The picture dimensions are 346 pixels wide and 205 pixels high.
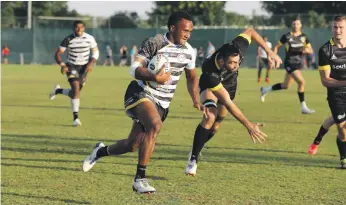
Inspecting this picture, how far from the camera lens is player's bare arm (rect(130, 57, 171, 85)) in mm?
7375

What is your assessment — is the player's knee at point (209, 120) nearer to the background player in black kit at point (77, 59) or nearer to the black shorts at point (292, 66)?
the background player in black kit at point (77, 59)

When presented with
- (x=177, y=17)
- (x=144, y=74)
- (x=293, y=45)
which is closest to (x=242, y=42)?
(x=177, y=17)

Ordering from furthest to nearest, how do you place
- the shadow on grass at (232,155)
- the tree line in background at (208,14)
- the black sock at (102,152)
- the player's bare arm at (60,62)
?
the tree line in background at (208,14)
the player's bare arm at (60,62)
the shadow on grass at (232,155)
the black sock at (102,152)

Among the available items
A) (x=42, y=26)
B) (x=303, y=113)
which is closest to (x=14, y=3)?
(x=42, y=26)

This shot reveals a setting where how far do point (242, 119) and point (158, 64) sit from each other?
46.1 inches

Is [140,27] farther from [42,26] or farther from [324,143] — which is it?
[324,143]

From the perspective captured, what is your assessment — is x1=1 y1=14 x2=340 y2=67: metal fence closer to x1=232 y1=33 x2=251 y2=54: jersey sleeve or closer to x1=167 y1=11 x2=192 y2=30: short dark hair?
x1=232 y1=33 x2=251 y2=54: jersey sleeve

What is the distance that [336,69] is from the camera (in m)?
9.62

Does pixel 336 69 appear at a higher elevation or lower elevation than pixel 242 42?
lower

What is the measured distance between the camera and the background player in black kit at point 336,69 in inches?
371

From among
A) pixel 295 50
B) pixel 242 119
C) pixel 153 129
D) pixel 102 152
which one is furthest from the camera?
pixel 295 50

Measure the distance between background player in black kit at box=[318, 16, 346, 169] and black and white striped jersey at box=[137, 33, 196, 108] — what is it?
7.79 ft

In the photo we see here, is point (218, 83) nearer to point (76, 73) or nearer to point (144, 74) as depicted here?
point (144, 74)

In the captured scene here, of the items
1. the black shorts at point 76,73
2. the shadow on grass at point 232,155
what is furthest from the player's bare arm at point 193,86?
the black shorts at point 76,73
